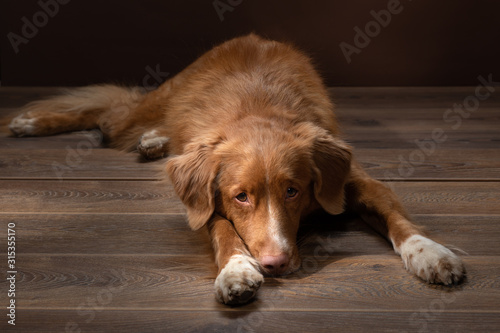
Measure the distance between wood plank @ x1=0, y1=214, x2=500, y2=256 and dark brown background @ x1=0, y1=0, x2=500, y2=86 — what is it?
2872mm

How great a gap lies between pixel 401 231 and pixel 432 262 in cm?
29

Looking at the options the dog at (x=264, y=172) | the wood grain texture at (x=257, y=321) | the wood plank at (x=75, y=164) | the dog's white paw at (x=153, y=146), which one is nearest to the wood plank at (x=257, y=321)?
the wood grain texture at (x=257, y=321)

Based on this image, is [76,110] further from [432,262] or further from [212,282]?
[432,262]

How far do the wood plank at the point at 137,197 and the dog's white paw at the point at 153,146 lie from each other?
0.46 metres

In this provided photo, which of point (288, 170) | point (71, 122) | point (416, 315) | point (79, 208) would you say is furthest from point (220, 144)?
point (71, 122)

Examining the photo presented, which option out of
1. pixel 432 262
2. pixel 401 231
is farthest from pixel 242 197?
pixel 432 262

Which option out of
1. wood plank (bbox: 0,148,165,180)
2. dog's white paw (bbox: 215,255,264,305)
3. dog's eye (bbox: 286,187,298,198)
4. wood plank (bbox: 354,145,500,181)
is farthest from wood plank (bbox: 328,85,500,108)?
dog's white paw (bbox: 215,255,264,305)

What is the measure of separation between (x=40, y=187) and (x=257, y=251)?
1.59 meters

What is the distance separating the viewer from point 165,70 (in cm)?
557

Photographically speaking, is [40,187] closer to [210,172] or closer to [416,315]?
[210,172]

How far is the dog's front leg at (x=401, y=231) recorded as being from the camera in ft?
7.50

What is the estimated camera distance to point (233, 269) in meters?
2.23

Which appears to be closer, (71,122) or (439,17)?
(71,122)

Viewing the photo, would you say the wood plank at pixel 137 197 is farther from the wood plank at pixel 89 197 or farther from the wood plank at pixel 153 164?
the wood plank at pixel 153 164
